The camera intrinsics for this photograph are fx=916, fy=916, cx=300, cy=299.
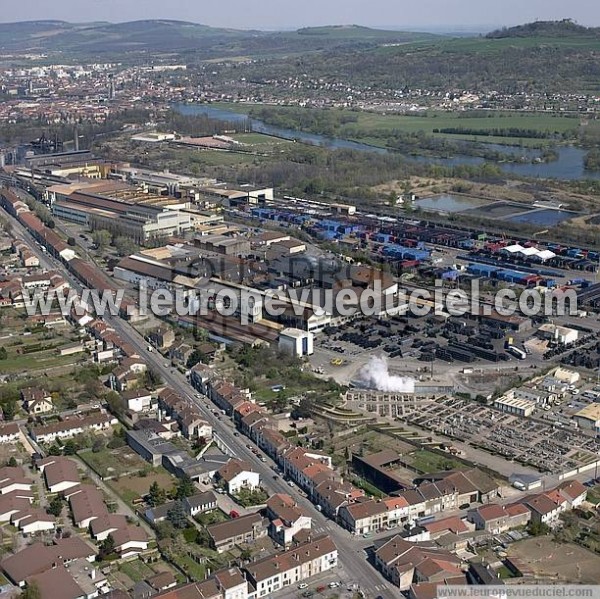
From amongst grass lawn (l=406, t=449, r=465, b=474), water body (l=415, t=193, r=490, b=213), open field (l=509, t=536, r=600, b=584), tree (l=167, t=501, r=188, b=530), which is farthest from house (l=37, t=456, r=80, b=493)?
water body (l=415, t=193, r=490, b=213)

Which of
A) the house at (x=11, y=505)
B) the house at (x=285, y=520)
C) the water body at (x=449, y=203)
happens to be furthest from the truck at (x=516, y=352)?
the water body at (x=449, y=203)

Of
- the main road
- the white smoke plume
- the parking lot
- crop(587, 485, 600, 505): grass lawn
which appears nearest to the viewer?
the main road

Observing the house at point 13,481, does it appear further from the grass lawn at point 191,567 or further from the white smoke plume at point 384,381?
the white smoke plume at point 384,381

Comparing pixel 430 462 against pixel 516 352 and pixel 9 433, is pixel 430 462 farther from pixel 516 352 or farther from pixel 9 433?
pixel 9 433

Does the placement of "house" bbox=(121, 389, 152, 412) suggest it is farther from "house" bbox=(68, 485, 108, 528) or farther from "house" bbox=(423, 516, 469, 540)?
"house" bbox=(423, 516, 469, 540)

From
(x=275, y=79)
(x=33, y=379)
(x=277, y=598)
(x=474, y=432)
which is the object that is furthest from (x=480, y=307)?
(x=275, y=79)

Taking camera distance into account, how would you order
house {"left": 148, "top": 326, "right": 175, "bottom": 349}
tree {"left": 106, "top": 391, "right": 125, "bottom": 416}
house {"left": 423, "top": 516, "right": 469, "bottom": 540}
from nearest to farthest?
house {"left": 423, "top": 516, "right": 469, "bottom": 540} < tree {"left": 106, "top": 391, "right": 125, "bottom": 416} < house {"left": 148, "top": 326, "right": 175, "bottom": 349}
